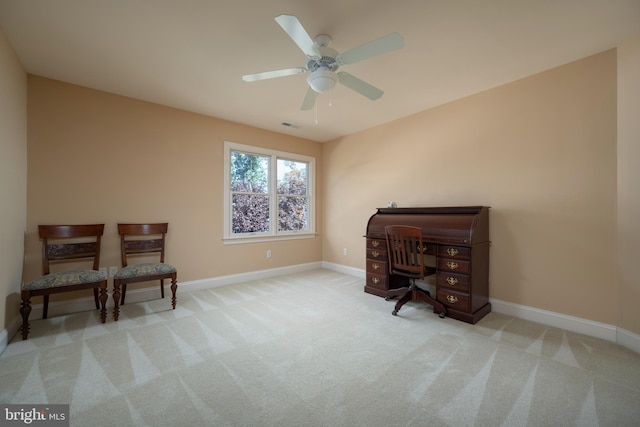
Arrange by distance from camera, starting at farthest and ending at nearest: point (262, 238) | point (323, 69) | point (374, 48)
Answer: point (262, 238)
point (323, 69)
point (374, 48)

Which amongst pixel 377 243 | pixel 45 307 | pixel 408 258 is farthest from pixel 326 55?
pixel 45 307

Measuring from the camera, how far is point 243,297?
11.0 feet

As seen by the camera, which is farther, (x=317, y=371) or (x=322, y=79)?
(x=322, y=79)

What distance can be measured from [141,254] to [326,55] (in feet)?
10.6

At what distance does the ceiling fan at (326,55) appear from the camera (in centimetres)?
156

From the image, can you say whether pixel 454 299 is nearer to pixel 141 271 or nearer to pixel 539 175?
pixel 539 175

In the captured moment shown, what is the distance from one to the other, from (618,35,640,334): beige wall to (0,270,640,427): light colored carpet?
1.32ft

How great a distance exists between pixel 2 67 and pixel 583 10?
445 cm

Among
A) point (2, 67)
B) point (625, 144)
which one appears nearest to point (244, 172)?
point (2, 67)

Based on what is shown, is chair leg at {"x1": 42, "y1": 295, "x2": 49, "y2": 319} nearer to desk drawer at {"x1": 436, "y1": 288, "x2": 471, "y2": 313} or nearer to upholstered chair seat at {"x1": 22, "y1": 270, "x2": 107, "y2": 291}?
upholstered chair seat at {"x1": 22, "y1": 270, "x2": 107, "y2": 291}

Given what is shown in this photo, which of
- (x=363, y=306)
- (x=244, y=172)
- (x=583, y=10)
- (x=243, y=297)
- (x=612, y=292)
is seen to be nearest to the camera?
(x=583, y=10)

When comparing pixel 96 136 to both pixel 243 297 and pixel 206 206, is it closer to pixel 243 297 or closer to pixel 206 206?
pixel 206 206

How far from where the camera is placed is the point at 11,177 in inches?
Result: 88.3

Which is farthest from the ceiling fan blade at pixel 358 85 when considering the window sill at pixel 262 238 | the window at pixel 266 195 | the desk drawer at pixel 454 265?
the window sill at pixel 262 238
